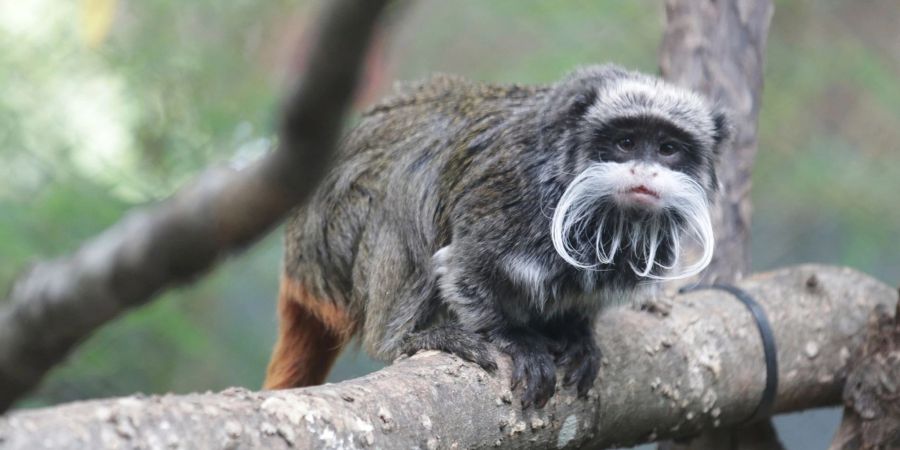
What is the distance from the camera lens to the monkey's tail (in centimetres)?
319

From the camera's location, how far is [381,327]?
287 centimetres

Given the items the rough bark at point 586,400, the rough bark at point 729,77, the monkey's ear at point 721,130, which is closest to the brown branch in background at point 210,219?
the rough bark at point 586,400

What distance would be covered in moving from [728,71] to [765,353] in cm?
102

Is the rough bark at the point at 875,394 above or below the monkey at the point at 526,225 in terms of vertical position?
below

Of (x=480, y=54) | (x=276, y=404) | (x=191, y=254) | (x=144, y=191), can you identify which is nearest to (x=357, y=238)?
(x=276, y=404)

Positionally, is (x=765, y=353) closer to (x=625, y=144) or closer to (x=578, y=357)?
(x=578, y=357)

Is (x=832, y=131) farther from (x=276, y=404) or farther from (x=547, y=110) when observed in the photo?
(x=276, y=404)

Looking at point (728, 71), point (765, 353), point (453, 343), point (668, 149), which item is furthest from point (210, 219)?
point (728, 71)

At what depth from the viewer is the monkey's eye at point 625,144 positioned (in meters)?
2.67

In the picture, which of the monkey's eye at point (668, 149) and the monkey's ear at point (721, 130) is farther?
the monkey's ear at point (721, 130)

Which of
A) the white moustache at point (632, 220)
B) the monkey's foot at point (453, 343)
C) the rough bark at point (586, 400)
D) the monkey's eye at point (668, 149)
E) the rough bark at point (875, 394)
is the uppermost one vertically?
the monkey's eye at point (668, 149)

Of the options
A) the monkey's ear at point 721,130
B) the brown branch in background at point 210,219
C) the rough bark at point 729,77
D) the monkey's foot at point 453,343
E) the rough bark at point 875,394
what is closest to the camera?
the brown branch in background at point 210,219

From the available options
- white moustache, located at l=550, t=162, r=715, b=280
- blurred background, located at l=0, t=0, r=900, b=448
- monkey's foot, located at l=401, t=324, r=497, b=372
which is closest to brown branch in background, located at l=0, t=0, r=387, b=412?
monkey's foot, located at l=401, t=324, r=497, b=372

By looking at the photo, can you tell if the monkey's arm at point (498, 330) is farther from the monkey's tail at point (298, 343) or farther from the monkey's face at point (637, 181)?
the monkey's tail at point (298, 343)
